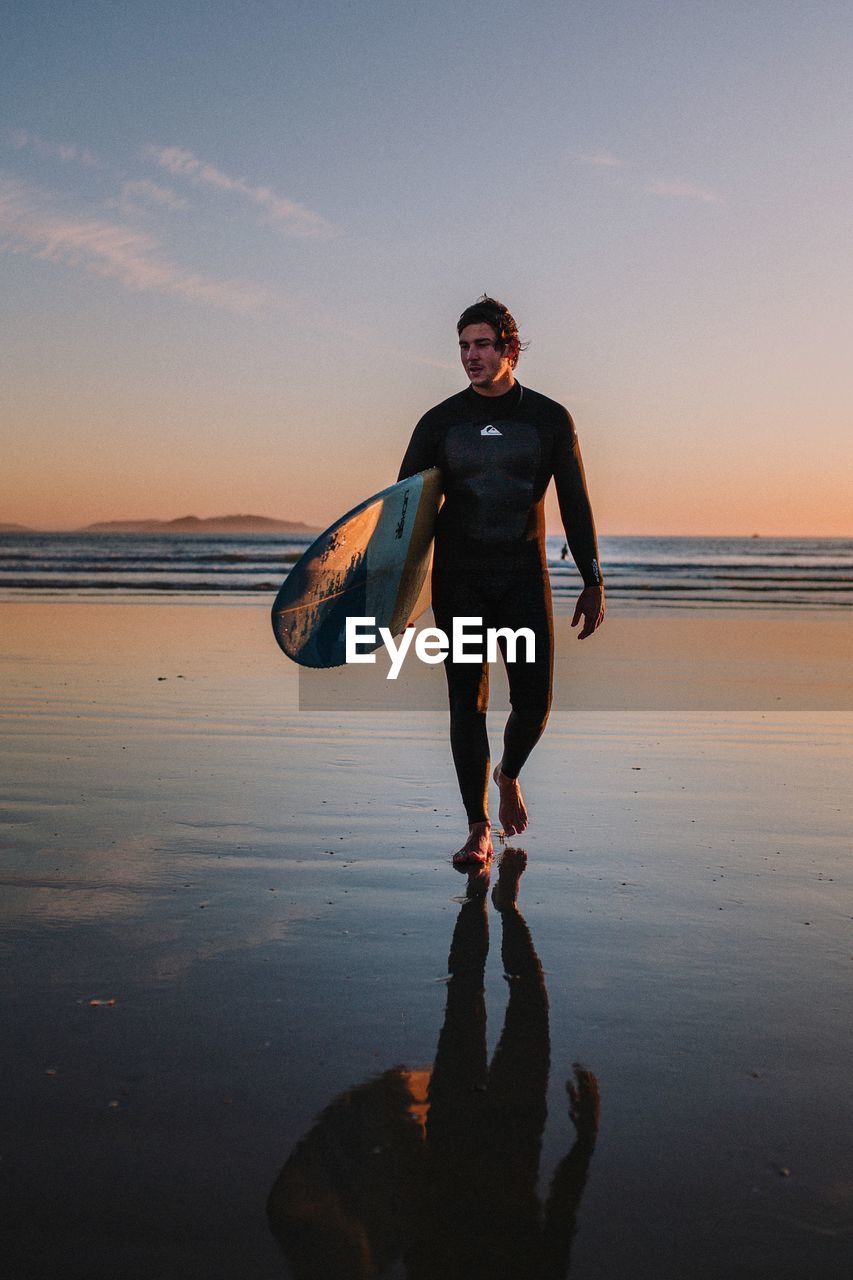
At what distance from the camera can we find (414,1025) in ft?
7.77

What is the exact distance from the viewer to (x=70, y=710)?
21.3 feet

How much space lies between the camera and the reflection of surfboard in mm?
4066

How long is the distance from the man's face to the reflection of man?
Answer: 2.30 m

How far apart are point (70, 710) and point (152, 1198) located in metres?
5.09

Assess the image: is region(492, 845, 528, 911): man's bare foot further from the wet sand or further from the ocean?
the ocean

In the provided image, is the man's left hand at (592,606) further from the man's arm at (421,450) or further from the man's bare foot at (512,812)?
the man's arm at (421,450)

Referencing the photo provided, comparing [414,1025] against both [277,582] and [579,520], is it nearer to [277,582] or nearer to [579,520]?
[579,520]

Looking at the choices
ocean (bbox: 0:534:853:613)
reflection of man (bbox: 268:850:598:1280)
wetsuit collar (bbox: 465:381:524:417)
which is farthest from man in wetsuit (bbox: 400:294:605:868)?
ocean (bbox: 0:534:853:613)

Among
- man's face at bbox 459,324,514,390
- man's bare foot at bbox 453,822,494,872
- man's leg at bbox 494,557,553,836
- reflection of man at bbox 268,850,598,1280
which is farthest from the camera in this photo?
man's leg at bbox 494,557,553,836

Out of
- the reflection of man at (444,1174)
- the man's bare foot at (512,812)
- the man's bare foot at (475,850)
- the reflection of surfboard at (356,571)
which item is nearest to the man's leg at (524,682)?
the man's bare foot at (512,812)

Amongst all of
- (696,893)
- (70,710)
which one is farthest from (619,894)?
(70,710)

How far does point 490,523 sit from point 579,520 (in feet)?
1.18

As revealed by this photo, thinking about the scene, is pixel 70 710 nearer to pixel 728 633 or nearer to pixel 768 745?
pixel 768 745

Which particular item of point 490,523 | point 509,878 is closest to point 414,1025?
point 509,878
